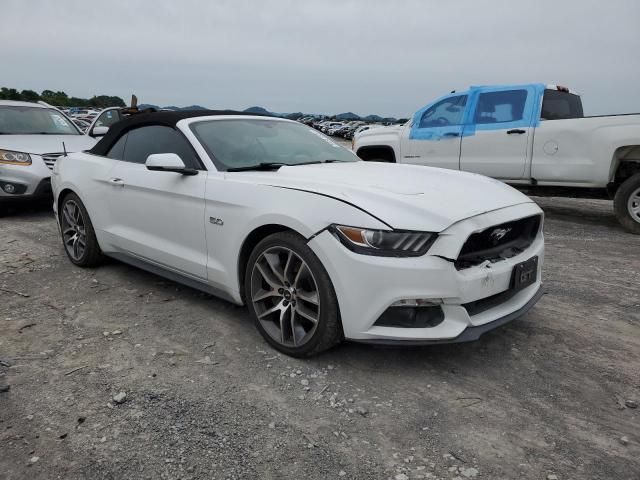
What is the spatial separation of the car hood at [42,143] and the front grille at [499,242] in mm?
6551

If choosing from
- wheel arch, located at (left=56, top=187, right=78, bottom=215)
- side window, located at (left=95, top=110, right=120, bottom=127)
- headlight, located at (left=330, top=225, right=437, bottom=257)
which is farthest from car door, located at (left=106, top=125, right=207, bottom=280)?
side window, located at (left=95, top=110, right=120, bottom=127)

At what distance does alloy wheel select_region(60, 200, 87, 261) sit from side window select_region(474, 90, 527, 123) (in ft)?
18.3

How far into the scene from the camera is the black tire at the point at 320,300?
2762 mm

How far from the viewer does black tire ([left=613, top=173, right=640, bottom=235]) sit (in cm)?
618

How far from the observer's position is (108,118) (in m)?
10.5

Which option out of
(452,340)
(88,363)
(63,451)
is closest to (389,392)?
(452,340)

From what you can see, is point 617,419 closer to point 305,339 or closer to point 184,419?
point 305,339

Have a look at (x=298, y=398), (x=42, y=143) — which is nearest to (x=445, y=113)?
(x=42, y=143)

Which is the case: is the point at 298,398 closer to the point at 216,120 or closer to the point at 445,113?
the point at 216,120

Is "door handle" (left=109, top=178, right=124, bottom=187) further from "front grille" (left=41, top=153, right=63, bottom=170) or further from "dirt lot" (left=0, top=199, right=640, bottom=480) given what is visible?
"front grille" (left=41, top=153, right=63, bottom=170)

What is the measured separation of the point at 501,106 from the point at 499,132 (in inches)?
15.4

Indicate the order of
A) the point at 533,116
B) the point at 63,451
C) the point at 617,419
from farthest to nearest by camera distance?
the point at 533,116 < the point at 617,419 < the point at 63,451

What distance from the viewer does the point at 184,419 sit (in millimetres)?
2461

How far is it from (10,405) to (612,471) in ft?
9.34
